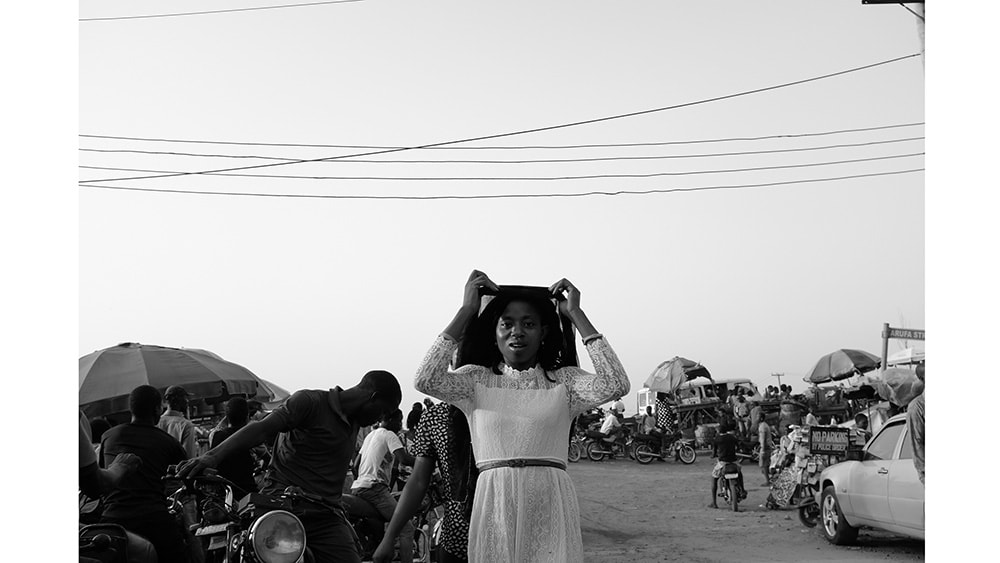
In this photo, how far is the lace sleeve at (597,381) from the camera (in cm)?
378

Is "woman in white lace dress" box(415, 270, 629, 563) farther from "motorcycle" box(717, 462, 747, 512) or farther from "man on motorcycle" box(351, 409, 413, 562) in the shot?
"motorcycle" box(717, 462, 747, 512)

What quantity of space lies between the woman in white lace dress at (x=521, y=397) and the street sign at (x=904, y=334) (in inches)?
640

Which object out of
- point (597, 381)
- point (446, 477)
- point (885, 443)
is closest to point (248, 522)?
point (446, 477)

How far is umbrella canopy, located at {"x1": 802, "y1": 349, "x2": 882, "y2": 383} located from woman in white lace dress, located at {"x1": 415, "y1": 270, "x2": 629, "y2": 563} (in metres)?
29.9

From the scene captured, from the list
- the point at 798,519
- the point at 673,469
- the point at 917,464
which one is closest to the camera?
the point at 917,464

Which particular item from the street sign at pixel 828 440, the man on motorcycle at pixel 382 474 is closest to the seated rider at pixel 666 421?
the street sign at pixel 828 440

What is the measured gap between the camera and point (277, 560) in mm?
4016

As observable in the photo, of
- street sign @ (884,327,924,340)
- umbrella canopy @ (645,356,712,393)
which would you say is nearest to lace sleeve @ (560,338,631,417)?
street sign @ (884,327,924,340)

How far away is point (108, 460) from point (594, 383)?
10.3ft

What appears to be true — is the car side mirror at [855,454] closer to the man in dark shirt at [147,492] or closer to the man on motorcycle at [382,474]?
the man on motorcycle at [382,474]

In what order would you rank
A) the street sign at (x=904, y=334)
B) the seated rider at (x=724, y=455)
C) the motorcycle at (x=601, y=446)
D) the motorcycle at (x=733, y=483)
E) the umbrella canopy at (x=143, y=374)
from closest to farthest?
the umbrella canopy at (x=143, y=374)
the motorcycle at (x=733, y=483)
the seated rider at (x=724, y=455)
the street sign at (x=904, y=334)
the motorcycle at (x=601, y=446)

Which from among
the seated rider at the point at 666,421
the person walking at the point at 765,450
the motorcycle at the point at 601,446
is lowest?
the motorcycle at the point at 601,446
